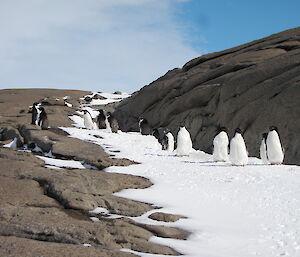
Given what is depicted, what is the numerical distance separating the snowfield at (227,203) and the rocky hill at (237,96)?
846 centimetres

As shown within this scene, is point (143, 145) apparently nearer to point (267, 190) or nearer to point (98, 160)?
point (98, 160)

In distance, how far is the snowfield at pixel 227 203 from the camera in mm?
7086

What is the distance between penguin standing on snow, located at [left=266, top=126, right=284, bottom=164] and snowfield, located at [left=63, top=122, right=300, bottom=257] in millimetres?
1616

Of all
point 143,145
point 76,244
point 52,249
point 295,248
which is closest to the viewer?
point 52,249

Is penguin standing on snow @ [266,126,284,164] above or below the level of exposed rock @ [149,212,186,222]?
above

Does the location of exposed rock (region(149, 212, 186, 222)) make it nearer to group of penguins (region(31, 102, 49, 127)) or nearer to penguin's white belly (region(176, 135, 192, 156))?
penguin's white belly (region(176, 135, 192, 156))

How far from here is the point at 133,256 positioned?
19.2 ft

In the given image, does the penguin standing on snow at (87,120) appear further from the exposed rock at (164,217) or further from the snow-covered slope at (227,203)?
the exposed rock at (164,217)

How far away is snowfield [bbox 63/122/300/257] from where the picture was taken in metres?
7.09

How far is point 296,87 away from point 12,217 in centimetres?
1963

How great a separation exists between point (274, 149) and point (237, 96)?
10861 millimetres

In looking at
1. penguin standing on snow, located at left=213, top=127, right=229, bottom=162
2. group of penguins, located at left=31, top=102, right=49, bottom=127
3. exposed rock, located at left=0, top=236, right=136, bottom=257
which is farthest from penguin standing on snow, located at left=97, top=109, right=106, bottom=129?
exposed rock, located at left=0, top=236, right=136, bottom=257

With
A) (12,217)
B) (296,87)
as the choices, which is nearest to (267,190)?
(12,217)

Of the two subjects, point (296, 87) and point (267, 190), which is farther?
point (296, 87)
